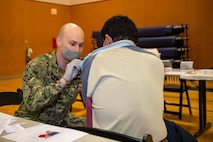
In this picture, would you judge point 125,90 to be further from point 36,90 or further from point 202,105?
point 202,105

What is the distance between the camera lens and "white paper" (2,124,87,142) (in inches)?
39.3

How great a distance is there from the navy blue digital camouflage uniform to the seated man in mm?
346

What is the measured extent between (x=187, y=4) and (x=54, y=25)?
15.5 feet

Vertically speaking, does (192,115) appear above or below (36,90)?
below

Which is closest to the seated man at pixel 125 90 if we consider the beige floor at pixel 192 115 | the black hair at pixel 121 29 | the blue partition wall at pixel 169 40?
the black hair at pixel 121 29

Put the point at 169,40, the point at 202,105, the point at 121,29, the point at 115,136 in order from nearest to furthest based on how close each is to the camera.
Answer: the point at 115,136 → the point at 121,29 → the point at 202,105 → the point at 169,40

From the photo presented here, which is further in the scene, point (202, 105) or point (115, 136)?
point (202, 105)

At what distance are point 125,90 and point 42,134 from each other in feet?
1.40

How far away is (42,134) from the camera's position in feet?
3.47

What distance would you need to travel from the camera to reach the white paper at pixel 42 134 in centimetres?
100

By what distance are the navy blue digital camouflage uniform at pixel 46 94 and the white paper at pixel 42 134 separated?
38 cm

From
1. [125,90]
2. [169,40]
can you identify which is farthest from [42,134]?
[169,40]

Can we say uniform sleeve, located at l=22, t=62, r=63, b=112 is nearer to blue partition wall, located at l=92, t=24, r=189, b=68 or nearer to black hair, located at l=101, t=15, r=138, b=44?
black hair, located at l=101, t=15, r=138, b=44

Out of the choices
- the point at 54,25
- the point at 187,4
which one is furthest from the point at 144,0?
the point at 54,25
